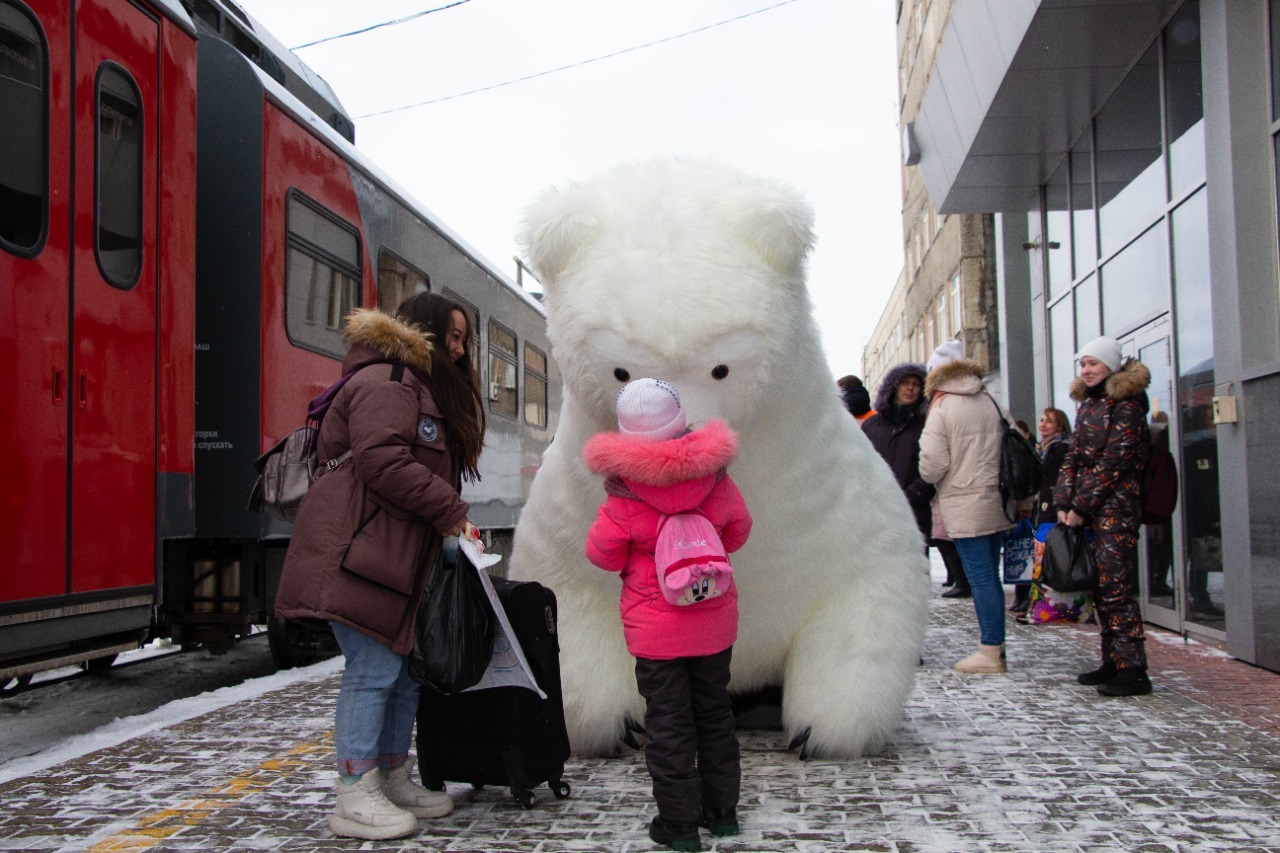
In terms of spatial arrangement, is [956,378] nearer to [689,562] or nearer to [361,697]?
[689,562]

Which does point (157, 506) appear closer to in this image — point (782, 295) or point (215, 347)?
point (215, 347)

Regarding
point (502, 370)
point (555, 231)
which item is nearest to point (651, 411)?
point (555, 231)

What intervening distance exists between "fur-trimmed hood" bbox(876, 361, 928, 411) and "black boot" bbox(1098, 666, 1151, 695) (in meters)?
2.36

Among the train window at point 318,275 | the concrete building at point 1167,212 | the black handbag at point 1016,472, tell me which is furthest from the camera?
the train window at point 318,275

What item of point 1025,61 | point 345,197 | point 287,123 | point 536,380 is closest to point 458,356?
point 287,123

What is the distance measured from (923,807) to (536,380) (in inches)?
378

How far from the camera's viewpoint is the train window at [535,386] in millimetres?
12070

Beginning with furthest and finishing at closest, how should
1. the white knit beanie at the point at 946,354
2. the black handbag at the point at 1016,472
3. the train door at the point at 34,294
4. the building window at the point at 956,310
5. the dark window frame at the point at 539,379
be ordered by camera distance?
the building window at the point at 956,310 → the dark window frame at the point at 539,379 → the white knit beanie at the point at 946,354 → the black handbag at the point at 1016,472 → the train door at the point at 34,294

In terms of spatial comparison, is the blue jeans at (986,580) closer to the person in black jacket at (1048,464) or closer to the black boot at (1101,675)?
the black boot at (1101,675)

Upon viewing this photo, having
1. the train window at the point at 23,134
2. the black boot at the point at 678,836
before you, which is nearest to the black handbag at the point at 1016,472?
the black boot at the point at 678,836

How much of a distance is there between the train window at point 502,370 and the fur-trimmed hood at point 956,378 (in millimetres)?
5145

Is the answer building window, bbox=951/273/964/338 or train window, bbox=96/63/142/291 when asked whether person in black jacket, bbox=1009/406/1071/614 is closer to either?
train window, bbox=96/63/142/291

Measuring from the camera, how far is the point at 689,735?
121 inches

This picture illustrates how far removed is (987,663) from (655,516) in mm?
3376
